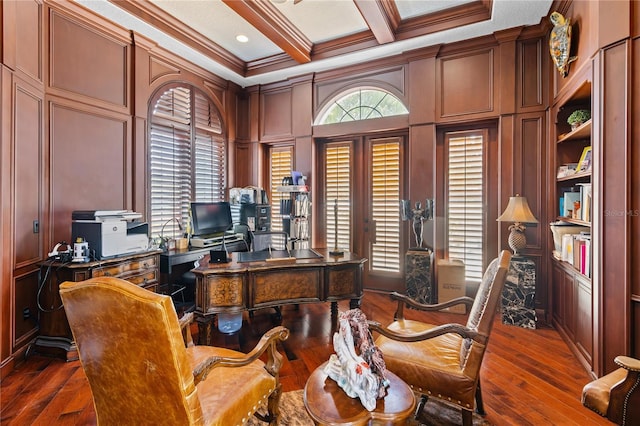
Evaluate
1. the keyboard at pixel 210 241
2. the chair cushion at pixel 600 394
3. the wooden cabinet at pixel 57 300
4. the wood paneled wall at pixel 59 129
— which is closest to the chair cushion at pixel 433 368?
the chair cushion at pixel 600 394

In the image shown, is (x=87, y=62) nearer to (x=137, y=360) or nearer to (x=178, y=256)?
(x=178, y=256)

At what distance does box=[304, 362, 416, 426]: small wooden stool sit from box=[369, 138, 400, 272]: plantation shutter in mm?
3134

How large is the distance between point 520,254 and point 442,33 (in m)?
2.74

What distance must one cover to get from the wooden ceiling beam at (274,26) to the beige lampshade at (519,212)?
10.5 ft

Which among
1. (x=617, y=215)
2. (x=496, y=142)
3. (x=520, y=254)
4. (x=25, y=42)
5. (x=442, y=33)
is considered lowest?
(x=520, y=254)

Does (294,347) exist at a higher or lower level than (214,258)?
lower

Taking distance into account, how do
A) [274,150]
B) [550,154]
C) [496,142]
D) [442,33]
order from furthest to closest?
[274,150]
[496,142]
[442,33]
[550,154]

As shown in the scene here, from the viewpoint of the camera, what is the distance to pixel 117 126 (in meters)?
3.53

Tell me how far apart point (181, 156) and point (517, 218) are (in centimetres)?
423

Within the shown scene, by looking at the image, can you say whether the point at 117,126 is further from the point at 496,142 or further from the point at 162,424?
the point at 496,142

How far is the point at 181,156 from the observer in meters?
4.32

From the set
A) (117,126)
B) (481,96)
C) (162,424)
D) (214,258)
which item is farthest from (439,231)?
(117,126)

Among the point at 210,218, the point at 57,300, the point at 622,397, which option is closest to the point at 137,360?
the point at 622,397

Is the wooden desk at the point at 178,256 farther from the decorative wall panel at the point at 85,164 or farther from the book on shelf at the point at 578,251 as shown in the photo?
the book on shelf at the point at 578,251
